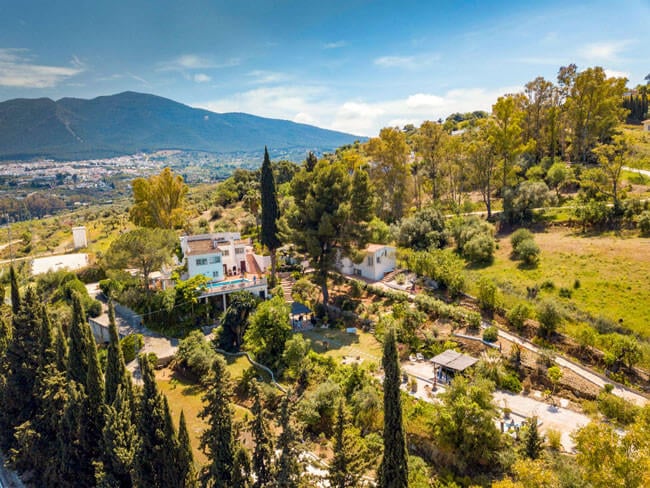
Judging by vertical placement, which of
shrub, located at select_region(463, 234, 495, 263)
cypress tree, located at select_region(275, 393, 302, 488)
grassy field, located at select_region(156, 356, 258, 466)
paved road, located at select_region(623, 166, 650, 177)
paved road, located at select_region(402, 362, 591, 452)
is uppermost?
paved road, located at select_region(623, 166, 650, 177)

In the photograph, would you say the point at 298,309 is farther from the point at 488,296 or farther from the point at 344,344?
the point at 488,296

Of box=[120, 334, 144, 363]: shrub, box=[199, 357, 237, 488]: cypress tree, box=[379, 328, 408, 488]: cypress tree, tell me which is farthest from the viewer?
box=[120, 334, 144, 363]: shrub

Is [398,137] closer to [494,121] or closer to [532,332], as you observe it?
[494,121]

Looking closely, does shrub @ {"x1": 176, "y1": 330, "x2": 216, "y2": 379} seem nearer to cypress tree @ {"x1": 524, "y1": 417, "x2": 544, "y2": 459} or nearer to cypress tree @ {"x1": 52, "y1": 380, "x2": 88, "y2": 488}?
cypress tree @ {"x1": 52, "y1": 380, "x2": 88, "y2": 488}

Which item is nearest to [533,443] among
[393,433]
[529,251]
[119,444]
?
[393,433]

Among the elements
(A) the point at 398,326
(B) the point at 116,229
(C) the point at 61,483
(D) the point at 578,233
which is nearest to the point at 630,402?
(A) the point at 398,326

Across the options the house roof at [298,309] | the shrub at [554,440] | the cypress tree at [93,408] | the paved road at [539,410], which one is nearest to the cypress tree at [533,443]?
the shrub at [554,440]

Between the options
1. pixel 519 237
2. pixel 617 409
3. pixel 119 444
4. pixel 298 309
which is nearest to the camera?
pixel 119 444

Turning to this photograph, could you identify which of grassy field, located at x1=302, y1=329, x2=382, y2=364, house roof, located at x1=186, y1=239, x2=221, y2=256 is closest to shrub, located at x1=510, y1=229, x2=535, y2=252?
grassy field, located at x1=302, y1=329, x2=382, y2=364
